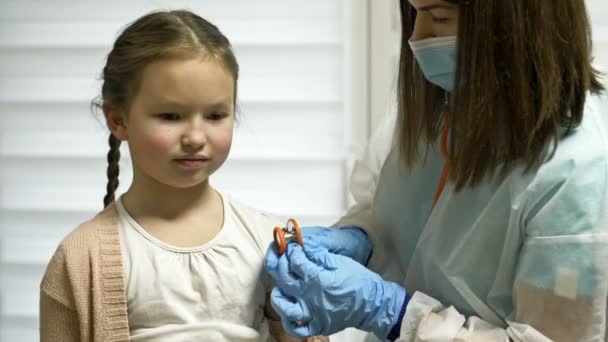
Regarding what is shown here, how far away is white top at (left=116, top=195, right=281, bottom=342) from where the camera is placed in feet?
3.80

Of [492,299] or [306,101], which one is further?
[306,101]

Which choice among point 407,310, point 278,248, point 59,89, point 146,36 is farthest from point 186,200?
point 59,89

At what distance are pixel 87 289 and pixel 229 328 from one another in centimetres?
24

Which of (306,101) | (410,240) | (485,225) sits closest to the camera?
(485,225)

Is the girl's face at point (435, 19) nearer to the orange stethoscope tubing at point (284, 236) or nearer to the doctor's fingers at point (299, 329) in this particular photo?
the orange stethoscope tubing at point (284, 236)

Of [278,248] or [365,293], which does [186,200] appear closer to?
[278,248]

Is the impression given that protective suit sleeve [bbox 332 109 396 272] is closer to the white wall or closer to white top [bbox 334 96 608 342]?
white top [bbox 334 96 608 342]

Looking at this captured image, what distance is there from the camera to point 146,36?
117 centimetres

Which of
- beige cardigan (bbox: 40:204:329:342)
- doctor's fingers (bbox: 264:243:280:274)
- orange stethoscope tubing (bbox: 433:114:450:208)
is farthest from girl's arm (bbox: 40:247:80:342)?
orange stethoscope tubing (bbox: 433:114:450:208)

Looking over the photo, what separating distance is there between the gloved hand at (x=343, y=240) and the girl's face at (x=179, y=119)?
0.81 feet

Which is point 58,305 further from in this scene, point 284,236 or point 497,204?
point 497,204

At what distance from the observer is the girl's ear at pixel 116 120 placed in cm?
121

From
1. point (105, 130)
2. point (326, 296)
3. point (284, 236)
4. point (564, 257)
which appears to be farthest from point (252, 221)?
point (105, 130)

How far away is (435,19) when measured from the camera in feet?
3.83
